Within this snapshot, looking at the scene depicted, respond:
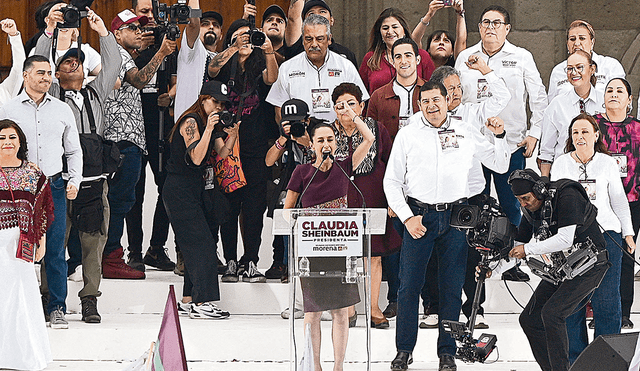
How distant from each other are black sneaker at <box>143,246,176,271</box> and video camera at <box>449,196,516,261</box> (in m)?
2.73

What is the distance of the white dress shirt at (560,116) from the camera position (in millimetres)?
6520

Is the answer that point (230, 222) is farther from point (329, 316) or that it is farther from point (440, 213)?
point (329, 316)

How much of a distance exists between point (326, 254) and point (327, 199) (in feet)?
2.47

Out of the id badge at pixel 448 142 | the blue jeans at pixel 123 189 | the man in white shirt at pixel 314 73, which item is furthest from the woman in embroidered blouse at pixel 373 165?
the blue jeans at pixel 123 189

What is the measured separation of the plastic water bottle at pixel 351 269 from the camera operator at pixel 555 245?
103cm

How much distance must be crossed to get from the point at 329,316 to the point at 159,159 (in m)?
2.66

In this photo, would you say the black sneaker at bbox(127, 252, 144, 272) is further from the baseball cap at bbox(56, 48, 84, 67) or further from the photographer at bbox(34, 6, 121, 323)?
the baseball cap at bbox(56, 48, 84, 67)

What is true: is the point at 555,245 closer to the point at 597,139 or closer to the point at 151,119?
the point at 597,139

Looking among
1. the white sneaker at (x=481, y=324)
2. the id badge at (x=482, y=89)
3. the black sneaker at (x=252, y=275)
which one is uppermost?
the id badge at (x=482, y=89)

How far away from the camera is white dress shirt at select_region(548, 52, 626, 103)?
22.2 ft

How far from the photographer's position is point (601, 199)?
5.65m

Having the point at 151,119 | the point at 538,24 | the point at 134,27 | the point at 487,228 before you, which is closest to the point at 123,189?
the point at 151,119

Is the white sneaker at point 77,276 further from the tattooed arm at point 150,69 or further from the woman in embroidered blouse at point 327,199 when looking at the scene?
the woman in embroidered blouse at point 327,199

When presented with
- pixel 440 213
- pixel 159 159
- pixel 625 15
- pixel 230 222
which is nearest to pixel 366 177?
pixel 440 213
